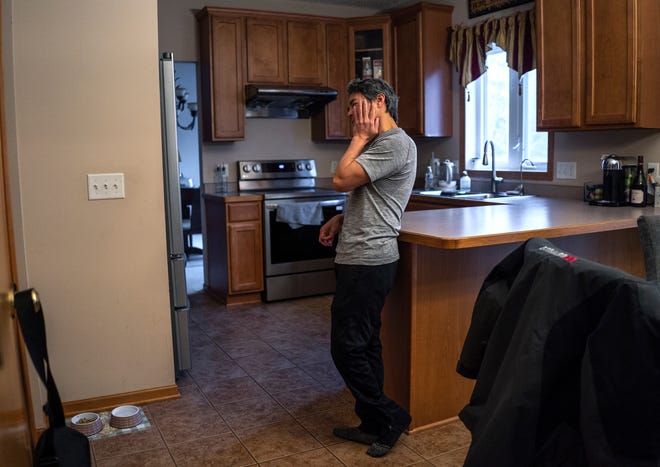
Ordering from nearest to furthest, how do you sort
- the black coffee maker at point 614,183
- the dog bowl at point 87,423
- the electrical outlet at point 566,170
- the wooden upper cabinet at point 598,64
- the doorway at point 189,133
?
the dog bowl at point 87,423
the wooden upper cabinet at point 598,64
the black coffee maker at point 614,183
the electrical outlet at point 566,170
the doorway at point 189,133

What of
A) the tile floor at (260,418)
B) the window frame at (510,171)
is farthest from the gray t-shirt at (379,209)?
the window frame at (510,171)

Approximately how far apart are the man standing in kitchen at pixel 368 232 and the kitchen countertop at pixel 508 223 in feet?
0.46

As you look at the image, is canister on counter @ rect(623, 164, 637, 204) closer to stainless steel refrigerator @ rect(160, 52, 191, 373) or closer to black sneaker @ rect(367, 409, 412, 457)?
black sneaker @ rect(367, 409, 412, 457)

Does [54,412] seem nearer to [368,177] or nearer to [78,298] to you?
[368,177]

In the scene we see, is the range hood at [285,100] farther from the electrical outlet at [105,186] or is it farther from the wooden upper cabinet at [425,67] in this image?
the electrical outlet at [105,186]

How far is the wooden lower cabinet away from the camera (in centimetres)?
483

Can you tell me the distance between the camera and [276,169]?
5.51 m

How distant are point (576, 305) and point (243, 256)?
13.1 feet

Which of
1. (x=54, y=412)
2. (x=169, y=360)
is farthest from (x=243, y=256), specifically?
(x=54, y=412)

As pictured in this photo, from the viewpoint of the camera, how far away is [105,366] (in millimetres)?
2916

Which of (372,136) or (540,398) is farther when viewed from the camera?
(372,136)

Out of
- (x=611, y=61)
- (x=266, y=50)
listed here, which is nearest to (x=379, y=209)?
(x=611, y=61)

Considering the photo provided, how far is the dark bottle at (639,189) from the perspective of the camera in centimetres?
342

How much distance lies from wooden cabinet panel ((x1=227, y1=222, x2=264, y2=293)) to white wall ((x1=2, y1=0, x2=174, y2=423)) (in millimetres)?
1832
